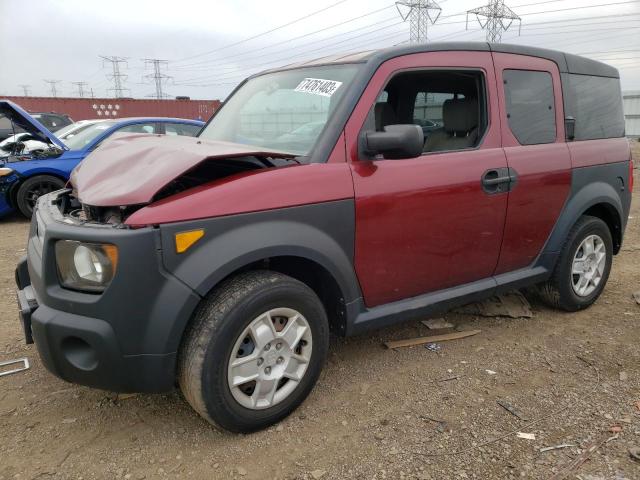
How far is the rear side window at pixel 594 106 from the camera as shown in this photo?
3.69 meters

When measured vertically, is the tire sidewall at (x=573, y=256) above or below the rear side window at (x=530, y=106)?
below

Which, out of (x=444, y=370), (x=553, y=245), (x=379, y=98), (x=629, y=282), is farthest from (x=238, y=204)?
(x=629, y=282)

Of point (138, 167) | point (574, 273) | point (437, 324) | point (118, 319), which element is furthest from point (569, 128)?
point (118, 319)

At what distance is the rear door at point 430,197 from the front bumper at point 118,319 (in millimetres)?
1006

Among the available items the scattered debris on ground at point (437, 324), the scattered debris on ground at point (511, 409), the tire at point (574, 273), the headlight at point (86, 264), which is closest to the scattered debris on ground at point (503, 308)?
the tire at point (574, 273)

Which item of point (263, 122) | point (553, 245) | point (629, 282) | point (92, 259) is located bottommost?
point (629, 282)

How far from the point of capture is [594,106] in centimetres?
387

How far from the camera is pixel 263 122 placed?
318cm

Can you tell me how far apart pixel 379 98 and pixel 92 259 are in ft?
5.53

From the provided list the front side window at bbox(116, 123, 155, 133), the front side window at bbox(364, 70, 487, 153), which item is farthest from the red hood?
the front side window at bbox(116, 123, 155, 133)

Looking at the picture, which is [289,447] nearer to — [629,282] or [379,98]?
[379,98]

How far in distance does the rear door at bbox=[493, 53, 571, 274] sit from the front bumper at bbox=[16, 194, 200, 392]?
7.16ft

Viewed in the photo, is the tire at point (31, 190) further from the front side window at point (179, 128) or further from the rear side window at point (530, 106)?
the rear side window at point (530, 106)

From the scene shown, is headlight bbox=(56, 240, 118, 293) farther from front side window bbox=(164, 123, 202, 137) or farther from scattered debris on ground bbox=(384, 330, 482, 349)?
front side window bbox=(164, 123, 202, 137)
